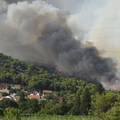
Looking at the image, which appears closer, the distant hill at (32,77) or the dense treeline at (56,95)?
the dense treeline at (56,95)

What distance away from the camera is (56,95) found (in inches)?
2603

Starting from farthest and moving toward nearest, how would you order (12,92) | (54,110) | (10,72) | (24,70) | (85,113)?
(24,70)
(10,72)
(12,92)
(85,113)
(54,110)

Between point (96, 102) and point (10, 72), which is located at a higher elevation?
point (10, 72)

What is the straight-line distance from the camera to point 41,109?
4584 centimetres

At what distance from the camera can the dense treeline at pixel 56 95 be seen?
4044cm

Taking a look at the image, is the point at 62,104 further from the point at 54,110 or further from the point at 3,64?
the point at 3,64

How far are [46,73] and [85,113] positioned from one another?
37.2 meters

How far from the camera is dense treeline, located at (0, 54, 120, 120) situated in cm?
4044

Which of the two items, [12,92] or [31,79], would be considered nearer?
[12,92]

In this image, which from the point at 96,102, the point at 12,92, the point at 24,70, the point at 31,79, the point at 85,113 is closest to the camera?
the point at 96,102

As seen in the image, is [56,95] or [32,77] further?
[32,77]

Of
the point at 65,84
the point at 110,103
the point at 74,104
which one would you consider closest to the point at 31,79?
the point at 65,84

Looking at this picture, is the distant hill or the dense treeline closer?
the dense treeline

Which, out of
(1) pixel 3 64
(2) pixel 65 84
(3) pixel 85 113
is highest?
(1) pixel 3 64
